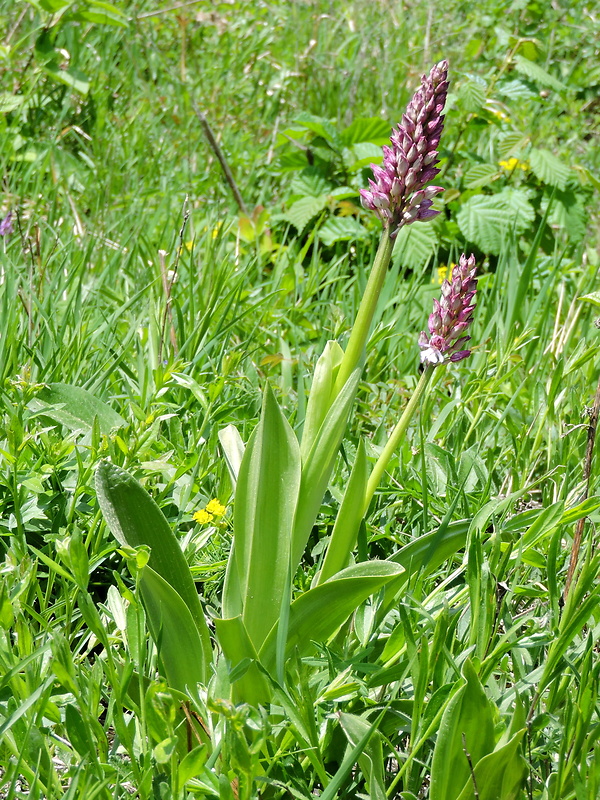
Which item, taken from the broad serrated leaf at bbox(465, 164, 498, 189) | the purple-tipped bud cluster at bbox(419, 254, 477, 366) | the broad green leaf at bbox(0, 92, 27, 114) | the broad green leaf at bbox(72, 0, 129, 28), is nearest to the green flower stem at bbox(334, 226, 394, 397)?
the purple-tipped bud cluster at bbox(419, 254, 477, 366)

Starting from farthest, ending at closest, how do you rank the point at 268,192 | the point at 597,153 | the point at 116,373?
the point at 597,153, the point at 268,192, the point at 116,373

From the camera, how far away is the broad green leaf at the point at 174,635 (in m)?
1.12

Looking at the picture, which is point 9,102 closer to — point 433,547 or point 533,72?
point 533,72

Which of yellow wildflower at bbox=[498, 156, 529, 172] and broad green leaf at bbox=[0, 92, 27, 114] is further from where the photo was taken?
yellow wildflower at bbox=[498, 156, 529, 172]

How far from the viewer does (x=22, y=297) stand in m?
2.18

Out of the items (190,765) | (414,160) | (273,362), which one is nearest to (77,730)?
(190,765)

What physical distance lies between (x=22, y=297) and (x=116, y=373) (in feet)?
1.16

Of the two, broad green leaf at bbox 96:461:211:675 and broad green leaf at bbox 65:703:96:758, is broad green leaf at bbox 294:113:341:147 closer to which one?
broad green leaf at bbox 96:461:211:675

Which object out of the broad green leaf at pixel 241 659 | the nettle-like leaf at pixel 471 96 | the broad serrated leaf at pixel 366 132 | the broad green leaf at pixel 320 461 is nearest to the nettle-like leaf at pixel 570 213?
the nettle-like leaf at pixel 471 96

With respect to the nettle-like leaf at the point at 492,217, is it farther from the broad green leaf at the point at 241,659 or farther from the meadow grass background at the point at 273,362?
the broad green leaf at the point at 241,659

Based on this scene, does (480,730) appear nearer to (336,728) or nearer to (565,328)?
(336,728)

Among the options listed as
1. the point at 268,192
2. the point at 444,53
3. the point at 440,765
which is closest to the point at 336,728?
the point at 440,765

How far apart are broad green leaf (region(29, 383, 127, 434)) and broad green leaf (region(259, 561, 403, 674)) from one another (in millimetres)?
693

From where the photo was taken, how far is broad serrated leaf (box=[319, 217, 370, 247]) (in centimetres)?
333
